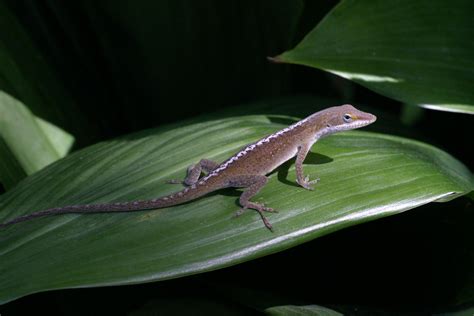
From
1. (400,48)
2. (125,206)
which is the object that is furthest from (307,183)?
(400,48)

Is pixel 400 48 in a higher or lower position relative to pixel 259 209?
higher

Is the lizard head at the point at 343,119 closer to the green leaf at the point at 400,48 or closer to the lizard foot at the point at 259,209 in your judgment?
the green leaf at the point at 400,48

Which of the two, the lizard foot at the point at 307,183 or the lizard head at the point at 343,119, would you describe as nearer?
the lizard foot at the point at 307,183

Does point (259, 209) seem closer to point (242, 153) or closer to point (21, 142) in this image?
point (242, 153)

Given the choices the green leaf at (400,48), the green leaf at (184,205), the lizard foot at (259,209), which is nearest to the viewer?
the green leaf at (184,205)

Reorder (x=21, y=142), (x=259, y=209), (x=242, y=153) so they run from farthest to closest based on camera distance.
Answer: (x=21, y=142), (x=242, y=153), (x=259, y=209)

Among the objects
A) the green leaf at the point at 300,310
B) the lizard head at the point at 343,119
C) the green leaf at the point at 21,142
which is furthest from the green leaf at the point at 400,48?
the green leaf at the point at 21,142
